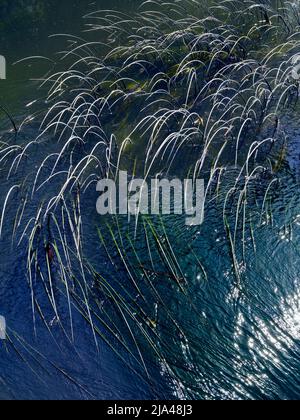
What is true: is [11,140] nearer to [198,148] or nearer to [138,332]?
[198,148]

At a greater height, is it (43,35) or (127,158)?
(43,35)

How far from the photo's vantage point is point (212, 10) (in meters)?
6.54

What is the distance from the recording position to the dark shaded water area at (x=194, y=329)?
9.54ft

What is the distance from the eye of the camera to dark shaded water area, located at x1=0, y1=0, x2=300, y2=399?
2908 mm

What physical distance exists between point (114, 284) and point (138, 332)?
0.42 metres

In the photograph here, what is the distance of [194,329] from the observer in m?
3.18

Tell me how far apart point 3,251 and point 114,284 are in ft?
2.83

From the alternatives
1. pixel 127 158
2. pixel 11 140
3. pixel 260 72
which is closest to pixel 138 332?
pixel 127 158

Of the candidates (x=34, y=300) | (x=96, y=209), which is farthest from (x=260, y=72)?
(x=34, y=300)

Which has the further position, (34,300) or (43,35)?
(43,35)
